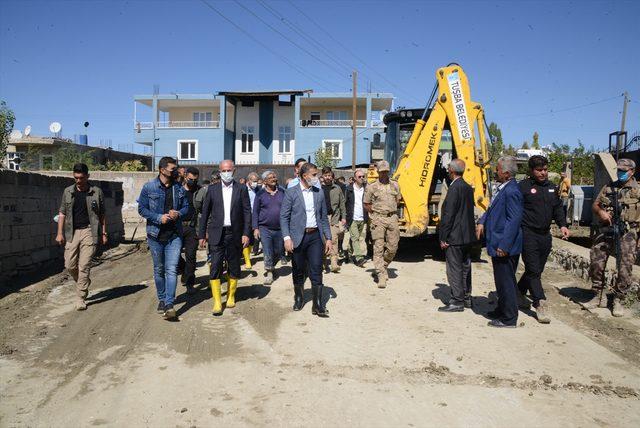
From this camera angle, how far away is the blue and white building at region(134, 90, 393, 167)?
35656mm

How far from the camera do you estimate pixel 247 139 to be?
38781mm

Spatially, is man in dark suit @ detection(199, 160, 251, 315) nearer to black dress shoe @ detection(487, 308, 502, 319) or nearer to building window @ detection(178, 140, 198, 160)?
black dress shoe @ detection(487, 308, 502, 319)

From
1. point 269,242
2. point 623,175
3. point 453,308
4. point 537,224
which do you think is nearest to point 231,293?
point 269,242

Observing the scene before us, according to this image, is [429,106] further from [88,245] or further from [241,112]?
[241,112]

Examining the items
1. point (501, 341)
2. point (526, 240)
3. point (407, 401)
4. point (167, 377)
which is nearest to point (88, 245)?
point (167, 377)

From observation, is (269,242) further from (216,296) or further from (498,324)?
(498,324)

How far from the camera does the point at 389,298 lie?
7.21 meters

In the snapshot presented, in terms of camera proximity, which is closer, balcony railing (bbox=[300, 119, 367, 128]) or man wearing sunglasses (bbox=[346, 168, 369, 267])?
man wearing sunglasses (bbox=[346, 168, 369, 267])

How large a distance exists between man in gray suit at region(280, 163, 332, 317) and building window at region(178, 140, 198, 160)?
105 feet

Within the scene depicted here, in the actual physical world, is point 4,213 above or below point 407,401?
above

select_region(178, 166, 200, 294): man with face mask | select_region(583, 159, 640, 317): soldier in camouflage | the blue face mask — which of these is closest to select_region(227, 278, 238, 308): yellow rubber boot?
select_region(178, 166, 200, 294): man with face mask

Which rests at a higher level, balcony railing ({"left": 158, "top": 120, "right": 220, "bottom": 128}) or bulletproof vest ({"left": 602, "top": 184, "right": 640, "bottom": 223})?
balcony railing ({"left": 158, "top": 120, "right": 220, "bottom": 128})

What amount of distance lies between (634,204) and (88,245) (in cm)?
725

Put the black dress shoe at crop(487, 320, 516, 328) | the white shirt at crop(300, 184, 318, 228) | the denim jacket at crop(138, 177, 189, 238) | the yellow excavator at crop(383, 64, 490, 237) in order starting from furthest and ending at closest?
the yellow excavator at crop(383, 64, 490, 237)
the white shirt at crop(300, 184, 318, 228)
the denim jacket at crop(138, 177, 189, 238)
the black dress shoe at crop(487, 320, 516, 328)
